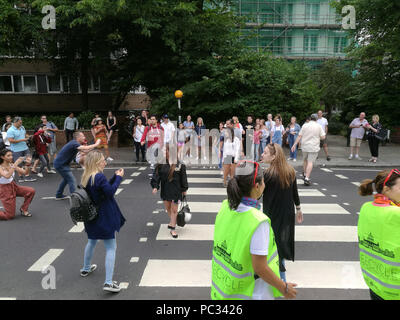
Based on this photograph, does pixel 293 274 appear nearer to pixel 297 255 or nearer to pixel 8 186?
pixel 297 255

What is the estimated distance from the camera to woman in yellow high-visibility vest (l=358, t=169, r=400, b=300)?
2.74 meters

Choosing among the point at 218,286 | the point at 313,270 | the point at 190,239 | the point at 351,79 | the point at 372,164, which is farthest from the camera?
the point at 351,79

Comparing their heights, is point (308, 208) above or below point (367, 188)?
below

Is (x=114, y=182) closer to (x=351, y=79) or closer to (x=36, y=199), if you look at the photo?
(x=36, y=199)

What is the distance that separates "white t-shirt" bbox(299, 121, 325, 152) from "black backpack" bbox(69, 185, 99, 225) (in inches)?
297

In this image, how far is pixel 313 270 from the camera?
16.8 ft

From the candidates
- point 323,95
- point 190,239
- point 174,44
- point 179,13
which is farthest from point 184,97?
point 323,95

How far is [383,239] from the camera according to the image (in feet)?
9.16

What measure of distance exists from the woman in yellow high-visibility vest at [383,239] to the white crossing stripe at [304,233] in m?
3.38

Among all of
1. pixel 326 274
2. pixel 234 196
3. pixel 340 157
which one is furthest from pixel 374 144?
pixel 234 196

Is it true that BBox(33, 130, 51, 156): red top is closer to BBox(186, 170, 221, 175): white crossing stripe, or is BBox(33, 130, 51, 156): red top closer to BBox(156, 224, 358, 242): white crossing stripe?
BBox(186, 170, 221, 175): white crossing stripe

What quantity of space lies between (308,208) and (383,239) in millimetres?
5488

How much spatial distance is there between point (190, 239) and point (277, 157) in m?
2.66

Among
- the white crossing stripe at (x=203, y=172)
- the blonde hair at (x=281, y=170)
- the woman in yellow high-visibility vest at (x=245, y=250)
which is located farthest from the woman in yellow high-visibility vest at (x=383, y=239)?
the white crossing stripe at (x=203, y=172)
